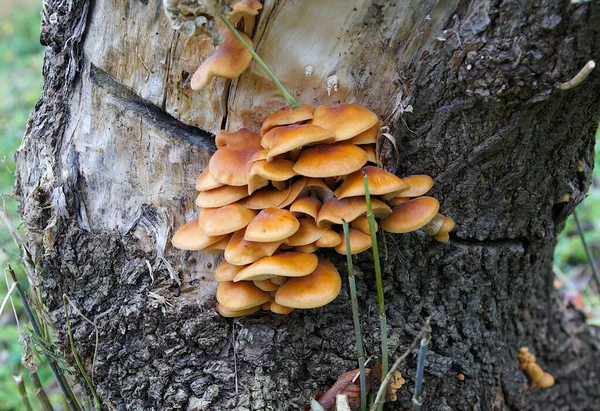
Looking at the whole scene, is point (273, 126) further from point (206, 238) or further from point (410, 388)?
point (410, 388)

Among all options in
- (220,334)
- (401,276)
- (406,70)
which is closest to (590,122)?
(406,70)

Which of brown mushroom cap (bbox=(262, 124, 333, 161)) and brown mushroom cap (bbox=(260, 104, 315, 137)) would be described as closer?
brown mushroom cap (bbox=(262, 124, 333, 161))

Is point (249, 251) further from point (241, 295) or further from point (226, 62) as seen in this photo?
point (226, 62)

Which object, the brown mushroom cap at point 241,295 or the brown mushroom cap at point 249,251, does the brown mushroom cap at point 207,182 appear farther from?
the brown mushroom cap at point 241,295

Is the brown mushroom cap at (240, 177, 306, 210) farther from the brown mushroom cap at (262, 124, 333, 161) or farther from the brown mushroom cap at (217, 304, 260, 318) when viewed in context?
the brown mushroom cap at (217, 304, 260, 318)

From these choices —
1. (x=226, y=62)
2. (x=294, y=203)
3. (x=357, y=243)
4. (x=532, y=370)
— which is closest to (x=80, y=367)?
(x=294, y=203)

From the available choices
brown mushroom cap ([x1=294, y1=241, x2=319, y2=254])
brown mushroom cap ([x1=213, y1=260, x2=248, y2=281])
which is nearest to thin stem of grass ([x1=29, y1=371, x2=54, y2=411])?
brown mushroom cap ([x1=213, y1=260, x2=248, y2=281])
